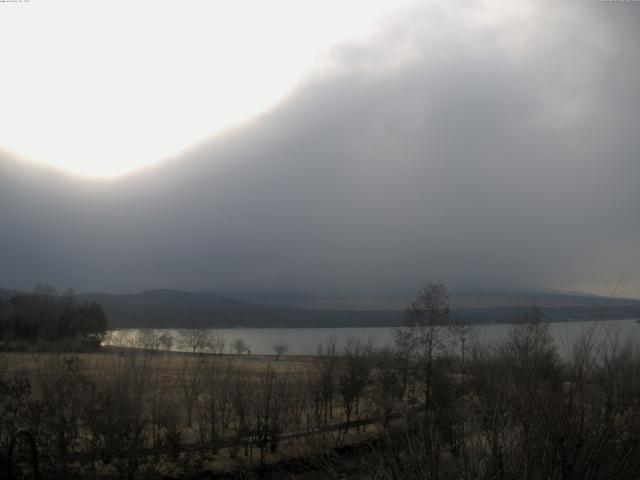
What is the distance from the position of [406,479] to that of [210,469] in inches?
717

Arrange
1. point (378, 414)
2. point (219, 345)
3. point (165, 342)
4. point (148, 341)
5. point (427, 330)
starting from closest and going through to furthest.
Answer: point (378, 414)
point (148, 341)
point (427, 330)
point (219, 345)
point (165, 342)

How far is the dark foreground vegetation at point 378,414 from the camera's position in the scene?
768cm

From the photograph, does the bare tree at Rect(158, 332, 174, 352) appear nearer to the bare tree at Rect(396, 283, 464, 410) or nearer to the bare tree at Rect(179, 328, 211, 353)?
the bare tree at Rect(396, 283, 464, 410)

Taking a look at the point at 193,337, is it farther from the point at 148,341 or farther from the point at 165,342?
the point at 148,341

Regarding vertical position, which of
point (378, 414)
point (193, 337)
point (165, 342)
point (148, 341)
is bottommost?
point (193, 337)

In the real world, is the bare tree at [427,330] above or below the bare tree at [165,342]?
above

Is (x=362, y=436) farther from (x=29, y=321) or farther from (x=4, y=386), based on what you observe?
(x=29, y=321)

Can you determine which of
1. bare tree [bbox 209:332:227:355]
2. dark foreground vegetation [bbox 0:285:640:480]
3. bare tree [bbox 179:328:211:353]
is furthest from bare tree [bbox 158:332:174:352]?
bare tree [bbox 179:328:211:353]

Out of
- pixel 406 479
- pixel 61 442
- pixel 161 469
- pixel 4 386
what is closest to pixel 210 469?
pixel 161 469

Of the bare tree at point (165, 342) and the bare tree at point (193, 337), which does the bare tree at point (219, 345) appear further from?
the bare tree at point (193, 337)

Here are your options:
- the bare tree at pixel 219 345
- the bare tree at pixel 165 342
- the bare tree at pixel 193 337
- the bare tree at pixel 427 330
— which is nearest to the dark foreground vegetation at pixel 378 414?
the bare tree at pixel 427 330

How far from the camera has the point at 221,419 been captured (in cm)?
3088

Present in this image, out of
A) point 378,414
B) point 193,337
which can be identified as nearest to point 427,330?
point 378,414

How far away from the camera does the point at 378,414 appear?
25859mm
